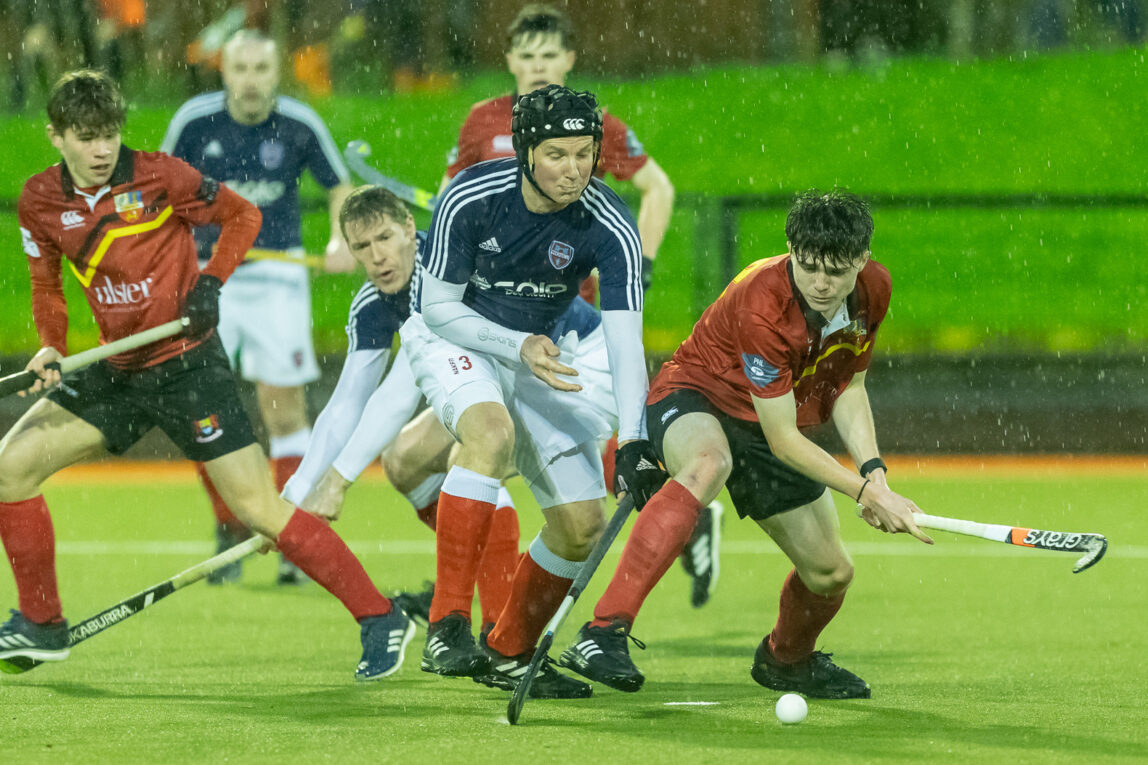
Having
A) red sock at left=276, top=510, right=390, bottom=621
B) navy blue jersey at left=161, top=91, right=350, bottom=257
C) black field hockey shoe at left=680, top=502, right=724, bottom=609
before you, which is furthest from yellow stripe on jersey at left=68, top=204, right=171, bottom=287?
black field hockey shoe at left=680, top=502, right=724, bottom=609

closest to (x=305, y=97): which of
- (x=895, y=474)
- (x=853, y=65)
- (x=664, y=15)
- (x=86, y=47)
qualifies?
(x=86, y=47)

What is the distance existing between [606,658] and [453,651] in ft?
1.27

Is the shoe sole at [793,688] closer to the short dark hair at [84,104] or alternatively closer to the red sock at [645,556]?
the red sock at [645,556]

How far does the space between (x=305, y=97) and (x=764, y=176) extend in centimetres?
404

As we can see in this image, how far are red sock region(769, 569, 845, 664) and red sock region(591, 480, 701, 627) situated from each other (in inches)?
19.0

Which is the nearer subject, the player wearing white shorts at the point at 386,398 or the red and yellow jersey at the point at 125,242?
the red and yellow jersey at the point at 125,242

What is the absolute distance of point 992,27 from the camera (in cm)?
1602

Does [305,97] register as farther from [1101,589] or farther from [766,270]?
[766,270]

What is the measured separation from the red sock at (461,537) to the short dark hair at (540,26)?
2335 mm

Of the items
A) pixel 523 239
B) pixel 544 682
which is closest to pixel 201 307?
pixel 523 239

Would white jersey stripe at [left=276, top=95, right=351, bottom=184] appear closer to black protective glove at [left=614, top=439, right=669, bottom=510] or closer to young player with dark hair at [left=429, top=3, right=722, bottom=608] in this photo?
young player with dark hair at [left=429, top=3, right=722, bottom=608]

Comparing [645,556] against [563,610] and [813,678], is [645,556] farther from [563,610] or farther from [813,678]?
[813,678]

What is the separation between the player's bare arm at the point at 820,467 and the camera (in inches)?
154

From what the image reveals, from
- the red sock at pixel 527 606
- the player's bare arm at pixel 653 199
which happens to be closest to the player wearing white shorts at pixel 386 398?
the red sock at pixel 527 606
